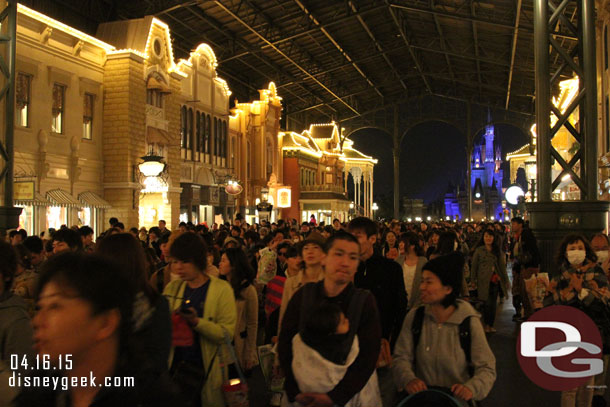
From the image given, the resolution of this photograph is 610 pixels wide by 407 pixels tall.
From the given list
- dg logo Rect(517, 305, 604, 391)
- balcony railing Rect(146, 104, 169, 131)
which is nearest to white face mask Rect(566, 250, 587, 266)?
dg logo Rect(517, 305, 604, 391)

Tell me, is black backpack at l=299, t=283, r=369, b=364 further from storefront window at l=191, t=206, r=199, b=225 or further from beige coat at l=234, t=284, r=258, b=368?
storefront window at l=191, t=206, r=199, b=225

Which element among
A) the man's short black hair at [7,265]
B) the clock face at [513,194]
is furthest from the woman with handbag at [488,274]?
the clock face at [513,194]

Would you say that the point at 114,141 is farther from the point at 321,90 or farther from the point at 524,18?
the point at 321,90

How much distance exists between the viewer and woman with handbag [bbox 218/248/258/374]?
20.7 ft

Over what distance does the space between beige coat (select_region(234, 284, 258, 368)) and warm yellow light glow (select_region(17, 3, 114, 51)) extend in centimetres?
1488

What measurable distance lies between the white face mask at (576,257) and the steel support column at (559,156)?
323 centimetres

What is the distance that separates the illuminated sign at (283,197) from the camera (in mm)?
39281

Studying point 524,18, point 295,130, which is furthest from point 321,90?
point 524,18

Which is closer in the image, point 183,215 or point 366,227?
point 366,227

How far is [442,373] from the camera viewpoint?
3.82m

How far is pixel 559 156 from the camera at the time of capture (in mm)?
9312

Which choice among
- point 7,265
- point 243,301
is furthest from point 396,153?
point 7,265

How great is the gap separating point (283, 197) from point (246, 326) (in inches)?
1306

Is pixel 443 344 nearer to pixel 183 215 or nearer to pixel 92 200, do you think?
pixel 92 200
